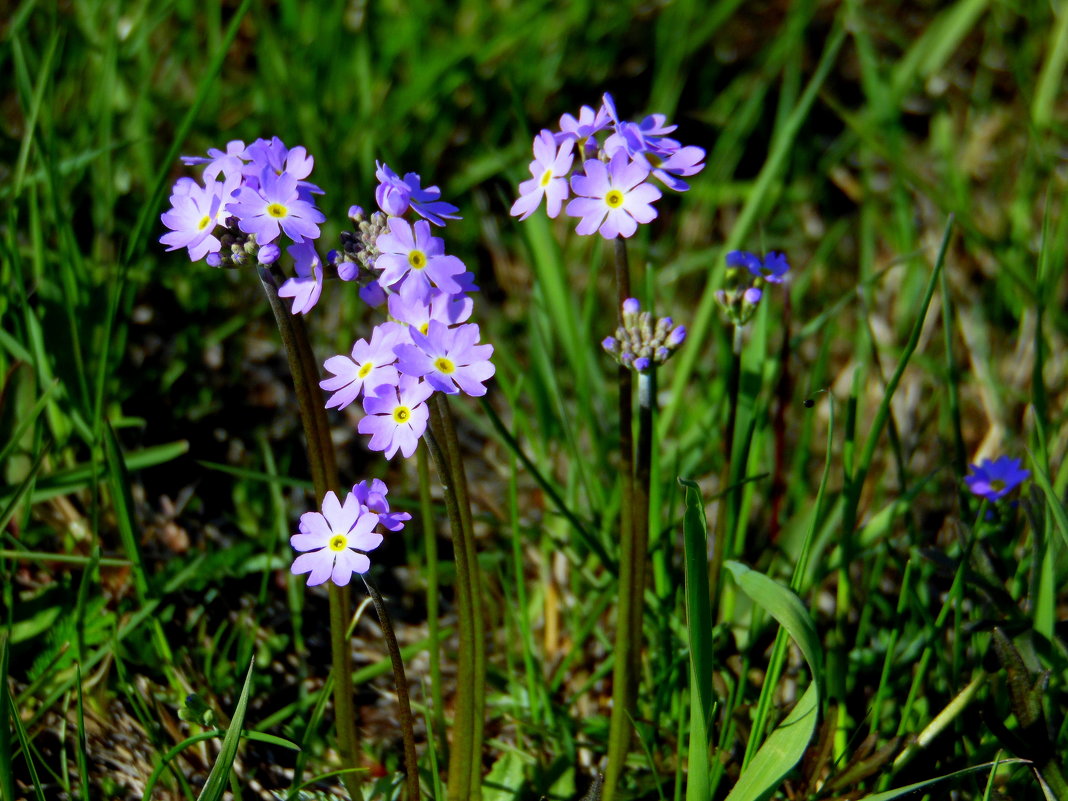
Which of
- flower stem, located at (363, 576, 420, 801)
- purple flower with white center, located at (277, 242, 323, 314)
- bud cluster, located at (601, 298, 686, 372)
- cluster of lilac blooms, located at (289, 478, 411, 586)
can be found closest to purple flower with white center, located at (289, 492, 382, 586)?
cluster of lilac blooms, located at (289, 478, 411, 586)

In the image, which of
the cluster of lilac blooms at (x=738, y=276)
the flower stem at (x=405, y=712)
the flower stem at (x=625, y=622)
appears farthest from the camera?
the cluster of lilac blooms at (x=738, y=276)

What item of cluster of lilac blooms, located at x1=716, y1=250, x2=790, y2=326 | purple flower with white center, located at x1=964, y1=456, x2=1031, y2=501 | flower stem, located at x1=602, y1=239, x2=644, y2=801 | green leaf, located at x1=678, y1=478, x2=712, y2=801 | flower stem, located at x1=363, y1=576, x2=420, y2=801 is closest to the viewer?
green leaf, located at x1=678, y1=478, x2=712, y2=801

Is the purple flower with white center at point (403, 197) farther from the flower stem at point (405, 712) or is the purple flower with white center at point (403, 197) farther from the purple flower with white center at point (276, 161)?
the flower stem at point (405, 712)

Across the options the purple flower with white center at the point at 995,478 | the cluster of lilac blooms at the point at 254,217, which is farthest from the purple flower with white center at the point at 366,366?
the purple flower with white center at the point at 995,478

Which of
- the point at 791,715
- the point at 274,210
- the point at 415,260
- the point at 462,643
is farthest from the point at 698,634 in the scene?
the point at 274,210

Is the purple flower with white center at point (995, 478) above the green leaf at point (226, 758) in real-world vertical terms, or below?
above

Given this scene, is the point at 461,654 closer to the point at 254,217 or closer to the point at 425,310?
the point at 425,310

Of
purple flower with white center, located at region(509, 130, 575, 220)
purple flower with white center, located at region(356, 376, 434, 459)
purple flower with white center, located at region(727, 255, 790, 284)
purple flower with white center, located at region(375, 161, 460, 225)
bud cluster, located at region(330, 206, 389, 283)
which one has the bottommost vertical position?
purple flower with white center, located at region(356, 376, 434, 459)

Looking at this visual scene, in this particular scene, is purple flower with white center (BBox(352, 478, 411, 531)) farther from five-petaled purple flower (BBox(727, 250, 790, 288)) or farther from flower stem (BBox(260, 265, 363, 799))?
five-petaled purple flower (BBox(727, 250, 790, 288))
